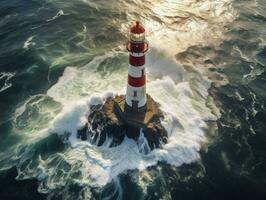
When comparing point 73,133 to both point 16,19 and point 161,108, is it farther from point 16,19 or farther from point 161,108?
point 16,19

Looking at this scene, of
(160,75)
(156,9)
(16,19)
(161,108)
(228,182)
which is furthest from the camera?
(156,9)

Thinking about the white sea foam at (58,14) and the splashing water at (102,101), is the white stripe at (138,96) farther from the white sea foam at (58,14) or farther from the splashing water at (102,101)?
the white sea foam at (58,14)

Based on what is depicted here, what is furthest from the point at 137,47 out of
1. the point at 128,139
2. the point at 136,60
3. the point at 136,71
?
the point at 128,139

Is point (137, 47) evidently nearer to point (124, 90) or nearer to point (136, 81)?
point (136, 81)

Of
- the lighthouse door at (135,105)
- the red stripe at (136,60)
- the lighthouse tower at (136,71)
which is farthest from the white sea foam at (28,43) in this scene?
the red stripe at (136,60)

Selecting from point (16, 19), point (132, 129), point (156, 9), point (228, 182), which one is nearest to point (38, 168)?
point (132, 129)

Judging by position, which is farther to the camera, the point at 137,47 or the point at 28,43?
the point at 28,43

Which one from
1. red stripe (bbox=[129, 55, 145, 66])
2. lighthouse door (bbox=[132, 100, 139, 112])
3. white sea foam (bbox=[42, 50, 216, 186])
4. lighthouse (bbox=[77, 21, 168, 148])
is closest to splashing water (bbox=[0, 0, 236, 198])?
white sea foam (bbox=[42, 50, 216, 186])

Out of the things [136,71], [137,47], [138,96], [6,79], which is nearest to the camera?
[137,47]
